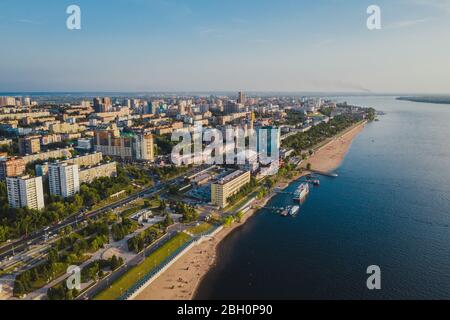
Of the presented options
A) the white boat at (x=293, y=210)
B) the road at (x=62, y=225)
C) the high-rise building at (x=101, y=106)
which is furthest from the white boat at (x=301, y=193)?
the high-rise building at (x=101, y=106)

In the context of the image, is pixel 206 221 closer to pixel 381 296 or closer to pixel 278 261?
pixel 278 261

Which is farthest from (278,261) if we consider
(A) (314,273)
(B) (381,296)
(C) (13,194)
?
(C) (13,194)

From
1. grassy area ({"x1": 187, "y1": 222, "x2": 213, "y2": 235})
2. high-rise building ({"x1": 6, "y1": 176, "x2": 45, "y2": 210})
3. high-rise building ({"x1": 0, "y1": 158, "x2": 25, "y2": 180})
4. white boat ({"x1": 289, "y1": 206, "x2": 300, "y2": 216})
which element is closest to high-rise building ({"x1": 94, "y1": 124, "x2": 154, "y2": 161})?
high-rise building ({"x1": 0, "y1": 158, "x2": 25, "y2": 180})

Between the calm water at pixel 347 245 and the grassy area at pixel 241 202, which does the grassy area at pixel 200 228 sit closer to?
the calm water at pixel 347 245

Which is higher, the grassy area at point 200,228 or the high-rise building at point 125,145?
the high-rise building at point 125,145

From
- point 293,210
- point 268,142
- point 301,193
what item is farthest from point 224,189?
point 268,142

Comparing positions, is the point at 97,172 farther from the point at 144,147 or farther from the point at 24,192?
the point at 144,147

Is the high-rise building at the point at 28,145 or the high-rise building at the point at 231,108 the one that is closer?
the high-rise building at the point at 28,145
